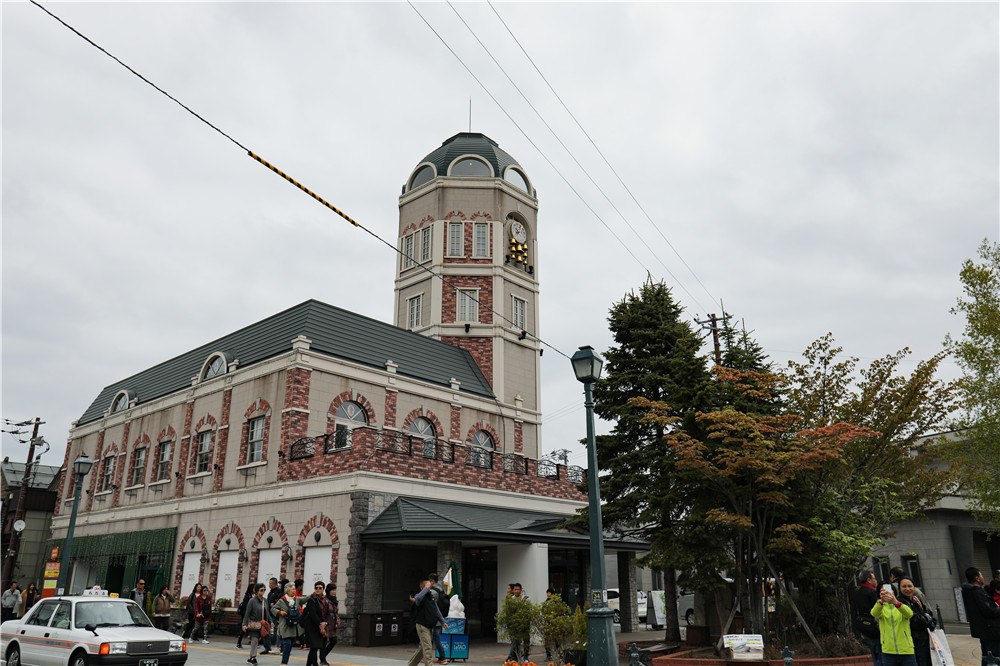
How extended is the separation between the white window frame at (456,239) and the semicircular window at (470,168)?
2793mm

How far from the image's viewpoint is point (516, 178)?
1470 inches

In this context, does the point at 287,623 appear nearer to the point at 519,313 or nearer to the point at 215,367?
the point at 215,367

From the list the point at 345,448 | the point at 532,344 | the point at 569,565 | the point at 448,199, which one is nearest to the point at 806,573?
the point at 569,565

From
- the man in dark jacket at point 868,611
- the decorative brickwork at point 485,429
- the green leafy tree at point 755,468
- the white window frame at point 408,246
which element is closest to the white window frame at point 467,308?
the white window frame at point 408,246

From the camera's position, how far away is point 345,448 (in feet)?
74.6

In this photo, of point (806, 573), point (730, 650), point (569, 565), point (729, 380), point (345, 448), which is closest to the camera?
point (730, 650)

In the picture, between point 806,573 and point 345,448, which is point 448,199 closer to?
point 345,448

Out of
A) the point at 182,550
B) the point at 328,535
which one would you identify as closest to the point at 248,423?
the point at 182,550

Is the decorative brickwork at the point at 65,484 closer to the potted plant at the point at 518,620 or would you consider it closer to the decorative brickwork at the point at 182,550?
the decorative brickwork at the point at 182,550

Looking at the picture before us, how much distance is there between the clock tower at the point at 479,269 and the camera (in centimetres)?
3400

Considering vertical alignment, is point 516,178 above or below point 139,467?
above

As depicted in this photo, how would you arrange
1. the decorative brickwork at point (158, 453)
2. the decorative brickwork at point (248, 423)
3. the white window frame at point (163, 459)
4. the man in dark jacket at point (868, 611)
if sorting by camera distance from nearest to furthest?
the man in dark jacket at point (868, 611), the decorative brickwork at point (248, 423), the decorative brickwork at point (158, 453), the white window frame at point (163, 459)

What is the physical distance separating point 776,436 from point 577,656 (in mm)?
6918

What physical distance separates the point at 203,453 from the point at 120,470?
801 cm
